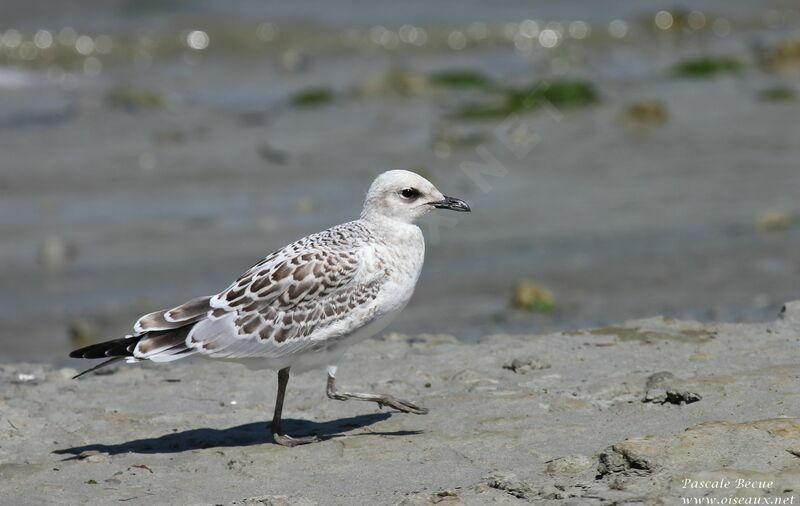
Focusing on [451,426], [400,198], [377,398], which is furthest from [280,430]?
[400,198]

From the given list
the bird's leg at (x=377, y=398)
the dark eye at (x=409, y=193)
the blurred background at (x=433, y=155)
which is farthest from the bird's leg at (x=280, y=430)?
the blurred background at (x=433, y=155)

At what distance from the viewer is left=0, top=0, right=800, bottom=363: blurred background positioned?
1019cm

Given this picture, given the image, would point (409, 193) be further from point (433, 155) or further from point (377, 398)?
point (433, 155)

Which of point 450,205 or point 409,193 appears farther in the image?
point 450,205

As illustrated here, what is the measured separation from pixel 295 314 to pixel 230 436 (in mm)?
737

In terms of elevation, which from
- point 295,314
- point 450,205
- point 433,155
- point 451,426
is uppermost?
point 433,155

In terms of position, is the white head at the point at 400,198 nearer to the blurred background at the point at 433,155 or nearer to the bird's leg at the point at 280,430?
the bird's leg at the point at 280,430

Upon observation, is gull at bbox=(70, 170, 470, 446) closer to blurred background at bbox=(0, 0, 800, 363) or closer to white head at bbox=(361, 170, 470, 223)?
white head at bbox=(361, 170, 470, 223)

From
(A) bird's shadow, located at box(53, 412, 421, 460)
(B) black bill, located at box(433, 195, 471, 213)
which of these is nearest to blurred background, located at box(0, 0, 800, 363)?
(B) black bill, located at box(433, 195, 471, 213)

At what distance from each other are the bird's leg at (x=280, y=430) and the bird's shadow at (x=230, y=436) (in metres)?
0.10

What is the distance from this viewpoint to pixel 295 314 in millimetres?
6316

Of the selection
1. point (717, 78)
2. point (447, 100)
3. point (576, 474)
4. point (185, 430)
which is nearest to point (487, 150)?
point (447, 100)

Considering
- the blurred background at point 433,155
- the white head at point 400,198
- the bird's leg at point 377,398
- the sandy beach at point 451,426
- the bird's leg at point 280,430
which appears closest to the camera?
the sandy beach at point 451,426

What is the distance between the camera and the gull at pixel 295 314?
6.25m
